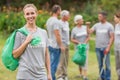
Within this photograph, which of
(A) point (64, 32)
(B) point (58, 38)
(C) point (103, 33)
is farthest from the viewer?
(C) point (103, 33)

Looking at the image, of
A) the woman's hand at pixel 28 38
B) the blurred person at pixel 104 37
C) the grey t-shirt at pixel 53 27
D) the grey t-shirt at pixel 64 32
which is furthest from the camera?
the blurred person at pixel 104 37

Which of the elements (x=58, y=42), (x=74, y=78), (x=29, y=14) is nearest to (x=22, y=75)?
(x=29, y=14)

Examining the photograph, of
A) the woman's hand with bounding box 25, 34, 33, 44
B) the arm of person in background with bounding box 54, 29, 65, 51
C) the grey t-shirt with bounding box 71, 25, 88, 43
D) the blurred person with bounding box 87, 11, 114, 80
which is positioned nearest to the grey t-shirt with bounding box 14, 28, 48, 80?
the woman's hand with bounding box 25, 34, 33, 44

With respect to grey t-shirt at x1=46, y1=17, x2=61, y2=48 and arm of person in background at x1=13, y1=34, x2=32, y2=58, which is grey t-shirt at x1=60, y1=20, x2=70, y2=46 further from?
arm of person in background at x1=13, y1=34, x2=32, y2=58

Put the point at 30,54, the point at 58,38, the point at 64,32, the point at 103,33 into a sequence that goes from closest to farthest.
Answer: the point at 30,54 < the point at 58,38 < the point at 64,32 < the point at 103,33

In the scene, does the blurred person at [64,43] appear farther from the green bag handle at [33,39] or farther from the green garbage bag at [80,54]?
the green bag handle at [33,39]

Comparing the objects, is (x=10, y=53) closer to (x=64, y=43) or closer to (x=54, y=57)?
(x=54, y=57)

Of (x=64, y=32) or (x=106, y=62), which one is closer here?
(x=64, y=32)

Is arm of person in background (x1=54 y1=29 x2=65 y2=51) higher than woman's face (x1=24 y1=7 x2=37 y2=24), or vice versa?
woman's face (x1=24 y1=7 x2=37 y2=24)

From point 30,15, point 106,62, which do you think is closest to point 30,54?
point 30,15

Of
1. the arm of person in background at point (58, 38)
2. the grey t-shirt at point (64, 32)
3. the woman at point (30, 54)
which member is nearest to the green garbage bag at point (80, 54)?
the grey t-shirt at point (64, 32)

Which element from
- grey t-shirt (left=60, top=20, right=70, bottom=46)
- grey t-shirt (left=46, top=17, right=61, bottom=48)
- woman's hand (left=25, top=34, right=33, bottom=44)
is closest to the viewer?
woman's hand (left=25, top=34, right=33, bottom=44)

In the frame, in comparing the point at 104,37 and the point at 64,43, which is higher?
the point at 104,37

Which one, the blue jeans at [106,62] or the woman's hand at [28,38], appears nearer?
the woman's hand at [28,38]
